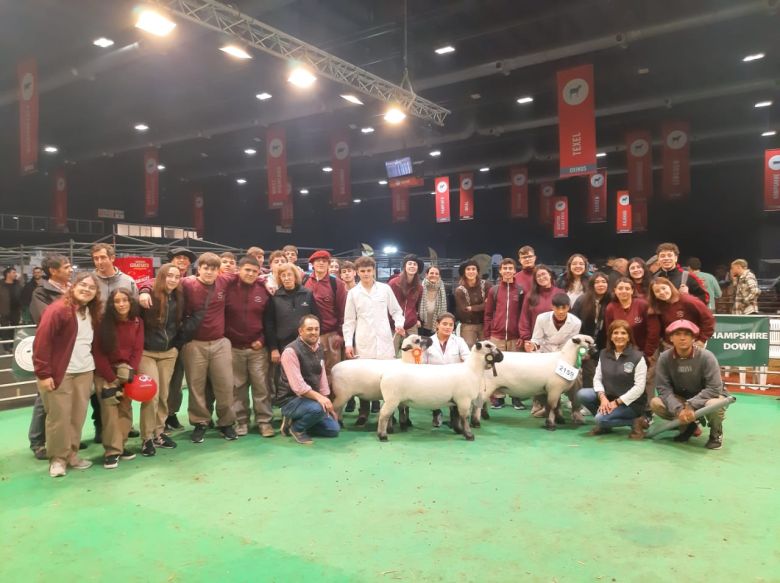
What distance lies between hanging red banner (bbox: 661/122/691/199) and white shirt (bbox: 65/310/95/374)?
14.5m

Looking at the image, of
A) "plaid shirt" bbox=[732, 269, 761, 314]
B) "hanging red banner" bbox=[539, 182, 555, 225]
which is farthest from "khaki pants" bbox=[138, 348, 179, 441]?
"hanging red banner" bbox=[539, 182, 555, 225]

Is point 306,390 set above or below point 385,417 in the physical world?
above

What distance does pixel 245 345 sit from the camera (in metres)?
5.46

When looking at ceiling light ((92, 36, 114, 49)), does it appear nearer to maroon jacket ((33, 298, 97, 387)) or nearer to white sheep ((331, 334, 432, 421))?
maroon jacket ((33, 298, 97, 387))

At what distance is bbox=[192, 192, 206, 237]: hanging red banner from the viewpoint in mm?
24766

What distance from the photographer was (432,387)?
17.2 ft

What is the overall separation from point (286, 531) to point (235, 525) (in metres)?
0.37

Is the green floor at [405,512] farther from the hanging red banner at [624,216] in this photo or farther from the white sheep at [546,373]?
the hanging red banner at [624,216]

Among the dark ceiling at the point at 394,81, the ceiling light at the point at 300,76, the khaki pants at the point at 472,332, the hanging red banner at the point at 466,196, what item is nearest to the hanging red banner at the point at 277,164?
the dark ceiling at the point at 394,81

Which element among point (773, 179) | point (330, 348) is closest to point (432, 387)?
point (330, 348)

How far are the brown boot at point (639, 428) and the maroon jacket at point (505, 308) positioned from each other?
174 centimetres

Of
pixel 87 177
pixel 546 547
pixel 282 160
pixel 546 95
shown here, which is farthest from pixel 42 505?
pixel 87 177

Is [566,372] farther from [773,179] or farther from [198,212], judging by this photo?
[198,212]

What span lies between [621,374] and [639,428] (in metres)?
0.56
